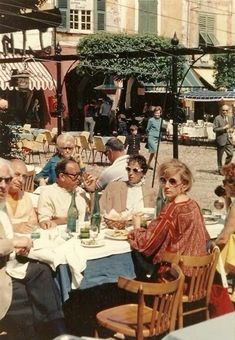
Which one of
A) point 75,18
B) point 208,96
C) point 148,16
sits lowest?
point 208,96

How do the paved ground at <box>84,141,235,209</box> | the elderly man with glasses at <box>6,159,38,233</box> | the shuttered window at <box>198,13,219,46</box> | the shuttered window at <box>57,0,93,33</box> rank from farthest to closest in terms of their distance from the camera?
the shuttered window at <box>198,13,219,46</box>, the shuttered window at <box>57,0,93,33</box>, the paved ground at <box>84,141,235,209</box>, the elderly man with glasses at <box>6,159,38,233</box>

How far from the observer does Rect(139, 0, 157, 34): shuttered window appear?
29694 millimetres

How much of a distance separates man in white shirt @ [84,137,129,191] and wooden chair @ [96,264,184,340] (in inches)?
84.9

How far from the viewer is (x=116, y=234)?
4891 millimetres

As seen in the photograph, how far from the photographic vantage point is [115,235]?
4871 millimetres

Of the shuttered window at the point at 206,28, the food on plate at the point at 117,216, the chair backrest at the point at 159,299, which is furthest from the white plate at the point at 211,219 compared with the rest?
the shuttered window at the point at 206,28

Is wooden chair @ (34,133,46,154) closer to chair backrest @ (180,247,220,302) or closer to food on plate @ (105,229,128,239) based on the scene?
food on plate @ (105,229,128,239)

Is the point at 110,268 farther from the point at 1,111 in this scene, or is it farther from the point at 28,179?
the point at 1,111

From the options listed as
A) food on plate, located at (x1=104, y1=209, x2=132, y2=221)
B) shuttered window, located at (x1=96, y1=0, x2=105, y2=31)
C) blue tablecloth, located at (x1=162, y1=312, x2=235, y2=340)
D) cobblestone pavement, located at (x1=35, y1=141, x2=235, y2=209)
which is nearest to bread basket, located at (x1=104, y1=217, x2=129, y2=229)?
food on plate, located at (x1=104, y1=209, x2=132, y2=221)

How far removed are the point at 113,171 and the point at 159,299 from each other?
8.61 feet

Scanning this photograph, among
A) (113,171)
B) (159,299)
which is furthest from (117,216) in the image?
(159,299)

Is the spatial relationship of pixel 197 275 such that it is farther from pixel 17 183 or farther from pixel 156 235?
pixel 17 183

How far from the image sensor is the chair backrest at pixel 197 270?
4.18m

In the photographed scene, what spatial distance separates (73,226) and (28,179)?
3.02 meters
